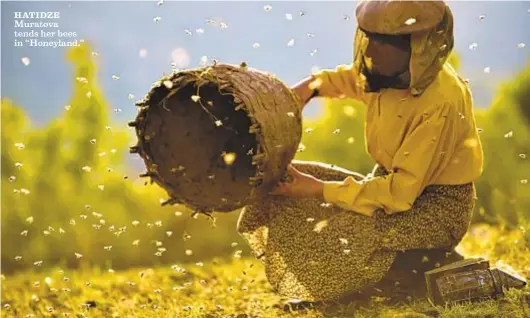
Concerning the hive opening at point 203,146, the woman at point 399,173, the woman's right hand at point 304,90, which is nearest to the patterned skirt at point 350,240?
the woman at point 399,173

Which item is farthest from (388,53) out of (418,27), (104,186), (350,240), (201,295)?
(104,186)

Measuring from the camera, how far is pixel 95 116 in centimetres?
412

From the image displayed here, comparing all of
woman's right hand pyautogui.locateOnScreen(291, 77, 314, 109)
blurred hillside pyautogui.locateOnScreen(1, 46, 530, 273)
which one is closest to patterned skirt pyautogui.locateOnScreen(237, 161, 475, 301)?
woman's right hand pyautogui.locateOnScreen(291, 77, 314, 109)

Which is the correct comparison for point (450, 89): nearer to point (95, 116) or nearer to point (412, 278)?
point (412, 278)

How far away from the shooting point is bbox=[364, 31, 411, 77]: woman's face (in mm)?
2516

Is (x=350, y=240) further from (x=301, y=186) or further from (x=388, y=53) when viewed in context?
(x=388, y=53)

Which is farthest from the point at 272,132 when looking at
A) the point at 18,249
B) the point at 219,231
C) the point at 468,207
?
the point at 18,249

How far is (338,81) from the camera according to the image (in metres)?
2.93

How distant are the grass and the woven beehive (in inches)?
16.2

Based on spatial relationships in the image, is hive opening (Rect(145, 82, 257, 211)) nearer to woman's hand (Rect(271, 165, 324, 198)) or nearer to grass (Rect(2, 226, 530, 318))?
woman's hand (Rect(271, 165, 324, 198))

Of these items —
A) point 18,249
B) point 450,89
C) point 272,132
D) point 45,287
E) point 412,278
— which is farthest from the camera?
point 18,249

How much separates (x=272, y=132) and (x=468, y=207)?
81cm

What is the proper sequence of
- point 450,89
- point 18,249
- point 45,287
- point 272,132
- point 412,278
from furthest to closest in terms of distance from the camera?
point 18,249 → point 45,287 → point 412,278 → point 450,89 → point 272,132

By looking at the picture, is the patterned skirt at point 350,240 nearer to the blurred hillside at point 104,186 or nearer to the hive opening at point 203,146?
the hive opening at point 203,146
